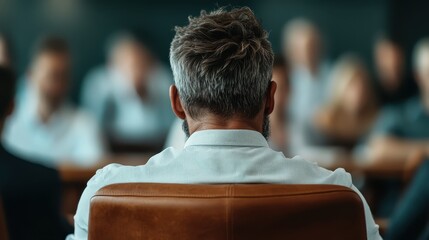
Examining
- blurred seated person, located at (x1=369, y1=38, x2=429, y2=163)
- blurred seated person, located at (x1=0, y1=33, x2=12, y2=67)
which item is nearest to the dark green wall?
blurred seated person, located at (x1=369, y1=38, x2=429, y2=163)

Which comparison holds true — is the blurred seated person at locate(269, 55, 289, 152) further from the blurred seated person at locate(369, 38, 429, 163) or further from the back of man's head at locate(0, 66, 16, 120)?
the back of man's head at locate(0, 66, 16, 120)

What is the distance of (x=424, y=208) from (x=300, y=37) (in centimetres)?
590

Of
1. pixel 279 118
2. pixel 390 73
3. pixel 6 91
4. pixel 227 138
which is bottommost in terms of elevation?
pixel 390 73

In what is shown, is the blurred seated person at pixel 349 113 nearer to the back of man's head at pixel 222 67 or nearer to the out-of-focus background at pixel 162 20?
the out-of-focus background at pixel 162 20

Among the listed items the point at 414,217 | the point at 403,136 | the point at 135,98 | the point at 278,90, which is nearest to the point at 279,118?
the point at 278,90

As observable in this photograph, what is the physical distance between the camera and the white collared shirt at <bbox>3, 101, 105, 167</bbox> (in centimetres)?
648

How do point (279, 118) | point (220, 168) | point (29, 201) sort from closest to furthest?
point (220, 168)
point (29, 201)
point (279, 118)

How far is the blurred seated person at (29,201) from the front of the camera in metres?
2.68

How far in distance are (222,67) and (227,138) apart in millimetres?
136

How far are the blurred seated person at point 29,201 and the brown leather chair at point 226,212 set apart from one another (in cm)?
103

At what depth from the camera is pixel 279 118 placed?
18.6 feet

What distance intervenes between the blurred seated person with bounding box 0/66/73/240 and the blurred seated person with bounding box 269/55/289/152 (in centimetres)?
271

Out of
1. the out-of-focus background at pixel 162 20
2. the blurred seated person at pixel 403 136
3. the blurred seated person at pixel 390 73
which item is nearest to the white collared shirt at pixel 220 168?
the blurred seated person at pixel 403 136

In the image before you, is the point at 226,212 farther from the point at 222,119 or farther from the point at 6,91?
the point at 6,91
